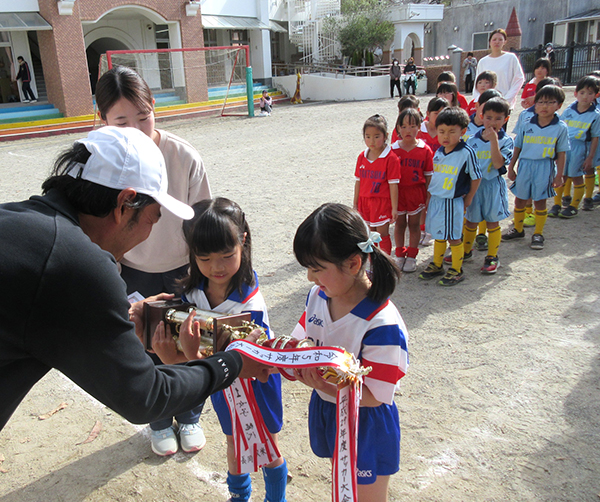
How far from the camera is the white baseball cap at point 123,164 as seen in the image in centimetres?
148

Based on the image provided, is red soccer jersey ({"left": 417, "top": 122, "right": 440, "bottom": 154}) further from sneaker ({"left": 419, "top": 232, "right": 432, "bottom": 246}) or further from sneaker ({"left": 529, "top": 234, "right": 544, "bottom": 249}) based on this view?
sneaker ({"left": 529, "top": 234, "right": 544, "bottom": 249})

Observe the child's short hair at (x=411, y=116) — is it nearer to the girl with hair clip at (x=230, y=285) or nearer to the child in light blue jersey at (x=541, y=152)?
the child in light blue jersey at (x=541, y=152)

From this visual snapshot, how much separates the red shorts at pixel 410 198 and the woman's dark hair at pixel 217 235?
2.98m

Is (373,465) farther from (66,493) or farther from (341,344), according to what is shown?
(66,493)

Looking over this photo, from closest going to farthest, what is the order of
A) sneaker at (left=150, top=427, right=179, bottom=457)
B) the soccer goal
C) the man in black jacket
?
the man in black jacket < sneaker at (left=150, top=427, right=179, bottom=457) < the soccer goal

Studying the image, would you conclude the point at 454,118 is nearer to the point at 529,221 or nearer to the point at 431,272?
the point at 431,272

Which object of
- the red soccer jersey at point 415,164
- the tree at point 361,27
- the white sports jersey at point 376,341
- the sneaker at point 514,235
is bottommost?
the sneaker at point 514,235

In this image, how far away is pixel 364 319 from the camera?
194cm

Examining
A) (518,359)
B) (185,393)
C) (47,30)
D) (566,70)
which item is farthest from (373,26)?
(185,393)

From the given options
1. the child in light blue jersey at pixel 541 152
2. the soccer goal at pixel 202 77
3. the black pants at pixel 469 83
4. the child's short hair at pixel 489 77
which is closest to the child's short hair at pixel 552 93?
the child in light blue jersey at pixel 541 152

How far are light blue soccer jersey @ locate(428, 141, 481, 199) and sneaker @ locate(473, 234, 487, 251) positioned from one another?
126 cm

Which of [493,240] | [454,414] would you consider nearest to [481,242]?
[493,240]

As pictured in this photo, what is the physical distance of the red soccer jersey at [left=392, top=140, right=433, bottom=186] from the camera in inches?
198

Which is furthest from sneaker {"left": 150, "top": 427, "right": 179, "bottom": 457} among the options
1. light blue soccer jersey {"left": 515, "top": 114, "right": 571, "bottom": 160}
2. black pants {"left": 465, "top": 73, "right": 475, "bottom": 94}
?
black pants {"left": 465, "top": 73, "right": 475, "bottom": 94}
